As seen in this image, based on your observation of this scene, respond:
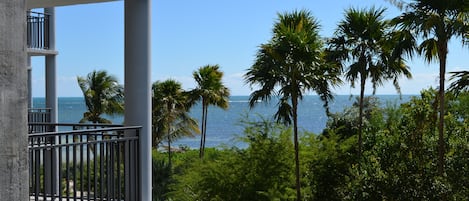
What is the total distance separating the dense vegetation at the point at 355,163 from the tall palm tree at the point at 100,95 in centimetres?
645

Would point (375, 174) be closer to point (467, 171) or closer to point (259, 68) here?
point (467, 171)

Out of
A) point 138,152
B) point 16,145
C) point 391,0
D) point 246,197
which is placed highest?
point 391,0

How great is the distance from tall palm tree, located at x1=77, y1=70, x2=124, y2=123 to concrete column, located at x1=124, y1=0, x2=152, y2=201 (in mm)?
20021

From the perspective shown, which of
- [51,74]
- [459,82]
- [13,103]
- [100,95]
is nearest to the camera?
[13,103]

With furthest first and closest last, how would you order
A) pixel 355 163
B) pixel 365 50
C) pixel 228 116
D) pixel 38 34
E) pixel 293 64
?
pixel 228 116, pixel 355 163, pixel 365 50, pixel 293 64, pixel 38 34

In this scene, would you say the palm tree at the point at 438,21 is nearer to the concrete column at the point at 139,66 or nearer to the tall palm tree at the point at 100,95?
the concrete column at the point at 139,66

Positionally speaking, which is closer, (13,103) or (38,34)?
(13,103)

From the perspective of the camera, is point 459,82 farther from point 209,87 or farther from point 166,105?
point 166,105

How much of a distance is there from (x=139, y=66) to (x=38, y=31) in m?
6.75

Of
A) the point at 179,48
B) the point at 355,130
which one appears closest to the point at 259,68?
the point at 355,130

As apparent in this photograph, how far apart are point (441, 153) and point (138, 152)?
6.69 m

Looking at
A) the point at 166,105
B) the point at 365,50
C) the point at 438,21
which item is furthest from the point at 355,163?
the point at 166,105

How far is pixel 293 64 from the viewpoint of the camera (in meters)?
13.6

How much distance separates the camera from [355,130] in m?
20.4
